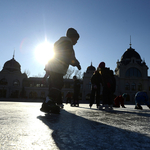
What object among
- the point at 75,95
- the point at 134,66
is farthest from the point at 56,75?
the point at 134,66

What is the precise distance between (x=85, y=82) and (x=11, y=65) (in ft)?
64.9

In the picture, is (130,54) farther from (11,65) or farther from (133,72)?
(11,65)

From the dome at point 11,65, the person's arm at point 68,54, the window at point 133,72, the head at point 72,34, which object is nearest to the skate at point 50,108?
the person's arm at point 68,54

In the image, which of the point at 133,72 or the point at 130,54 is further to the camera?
the point at 130,54

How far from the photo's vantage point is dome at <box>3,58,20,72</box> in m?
37.5

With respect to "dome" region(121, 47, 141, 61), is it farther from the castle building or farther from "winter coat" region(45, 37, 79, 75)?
"winter coat" region(45, 37, 79, 75)

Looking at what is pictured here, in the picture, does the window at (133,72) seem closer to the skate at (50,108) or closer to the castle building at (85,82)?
the castle building at (85,82)

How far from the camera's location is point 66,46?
2549 millimetres

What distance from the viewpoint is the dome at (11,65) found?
37.5 m

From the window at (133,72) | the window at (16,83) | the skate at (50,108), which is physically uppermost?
the window at (133,72)

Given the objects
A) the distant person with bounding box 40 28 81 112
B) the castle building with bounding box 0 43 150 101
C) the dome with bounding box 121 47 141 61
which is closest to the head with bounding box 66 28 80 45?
the distant person with bounding box 40 28 81 112

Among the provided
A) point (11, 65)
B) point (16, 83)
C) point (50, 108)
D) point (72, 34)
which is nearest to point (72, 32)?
point (72, 34)

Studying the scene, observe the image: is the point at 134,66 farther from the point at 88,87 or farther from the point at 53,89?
the point at 53,89

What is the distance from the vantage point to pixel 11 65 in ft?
125
